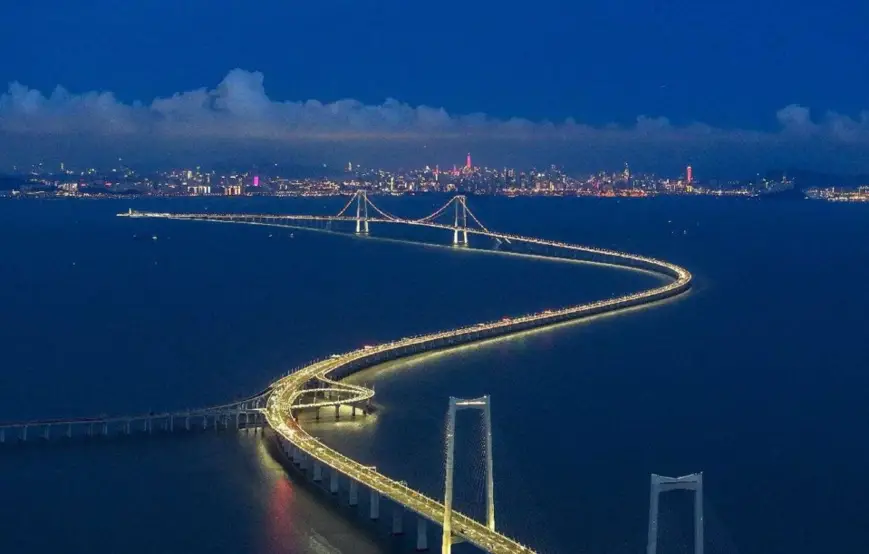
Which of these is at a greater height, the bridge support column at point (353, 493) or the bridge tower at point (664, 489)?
the bridge tower at point (664, 489)

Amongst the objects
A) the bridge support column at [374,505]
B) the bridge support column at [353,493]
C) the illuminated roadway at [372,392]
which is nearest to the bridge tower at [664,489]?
the illuminated roadway at [372,392]

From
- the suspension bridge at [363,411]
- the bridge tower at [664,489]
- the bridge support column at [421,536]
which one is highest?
the bridge tower at [664,489]

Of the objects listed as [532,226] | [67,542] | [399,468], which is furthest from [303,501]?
[532,226]

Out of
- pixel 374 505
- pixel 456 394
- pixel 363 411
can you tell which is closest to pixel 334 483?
pixel 374 505

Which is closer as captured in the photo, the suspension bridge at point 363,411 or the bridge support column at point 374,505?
the suspension bridge at point 363,411

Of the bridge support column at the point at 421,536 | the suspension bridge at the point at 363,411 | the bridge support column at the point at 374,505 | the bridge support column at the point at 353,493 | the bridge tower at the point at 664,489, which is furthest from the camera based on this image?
the bridge support column at the point at 353,493

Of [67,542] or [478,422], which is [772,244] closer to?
[478,422]

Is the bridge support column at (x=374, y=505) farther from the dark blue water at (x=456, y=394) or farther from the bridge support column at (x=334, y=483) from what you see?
the bridge support column at (x=334, y=483)
